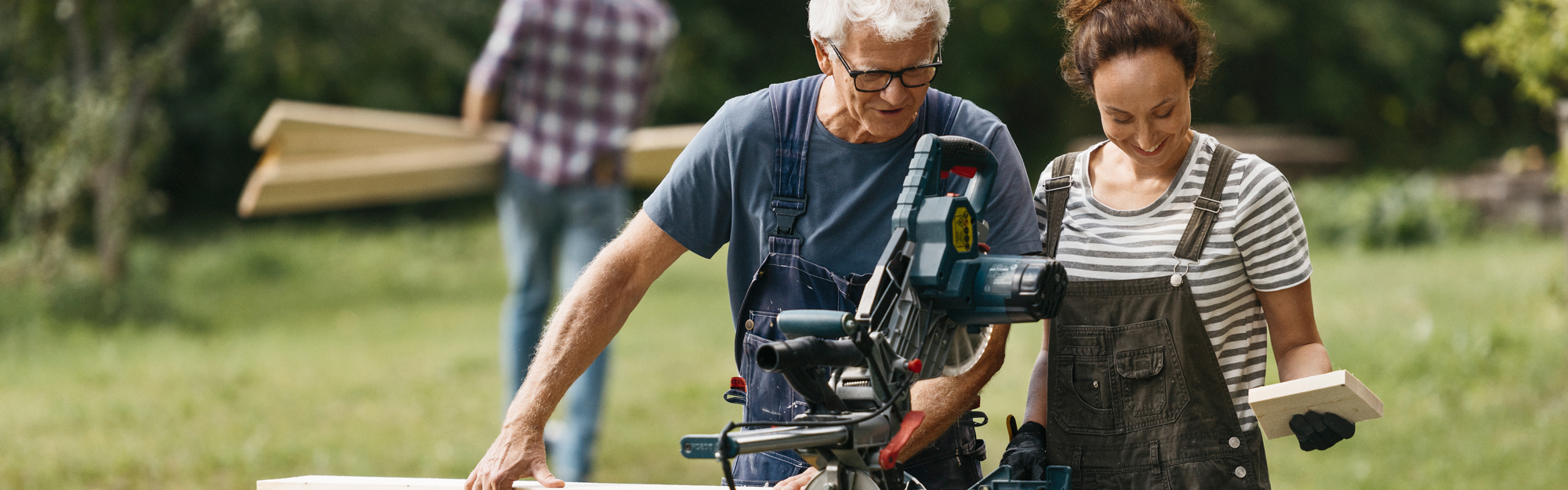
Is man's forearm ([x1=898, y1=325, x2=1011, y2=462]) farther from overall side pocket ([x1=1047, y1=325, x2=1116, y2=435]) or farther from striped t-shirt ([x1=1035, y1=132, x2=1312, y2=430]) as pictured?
striped t-shirt ([x1=1035, y1=132, x2=1312, y2=430])

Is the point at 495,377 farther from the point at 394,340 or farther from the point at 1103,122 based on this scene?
the point at 1103,122

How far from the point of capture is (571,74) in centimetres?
529

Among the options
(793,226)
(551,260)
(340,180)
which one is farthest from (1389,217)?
(793,226)

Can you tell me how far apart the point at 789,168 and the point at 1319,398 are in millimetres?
969

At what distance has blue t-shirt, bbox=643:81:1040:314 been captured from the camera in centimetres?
229

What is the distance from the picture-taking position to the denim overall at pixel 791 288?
7.68ft

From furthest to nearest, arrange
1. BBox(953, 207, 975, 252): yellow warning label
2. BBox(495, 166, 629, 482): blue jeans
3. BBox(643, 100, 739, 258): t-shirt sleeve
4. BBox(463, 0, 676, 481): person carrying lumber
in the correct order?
BBox(463, 0, 676, 481): person carrying lumber → BBox(495, 166, 629, 482): blue jeans → BBox(643, 100, 739, 258): t-shirt sleeve → BBox(953, 207, 975, 252): yellow warning label

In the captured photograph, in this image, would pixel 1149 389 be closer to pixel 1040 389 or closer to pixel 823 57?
pixel 1040 389

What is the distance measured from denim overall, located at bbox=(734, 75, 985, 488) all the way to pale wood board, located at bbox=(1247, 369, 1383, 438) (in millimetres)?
645

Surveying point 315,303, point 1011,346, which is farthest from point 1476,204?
point 315,303

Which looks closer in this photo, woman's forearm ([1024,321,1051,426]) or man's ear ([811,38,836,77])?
man's ear ([811,38,836,77])

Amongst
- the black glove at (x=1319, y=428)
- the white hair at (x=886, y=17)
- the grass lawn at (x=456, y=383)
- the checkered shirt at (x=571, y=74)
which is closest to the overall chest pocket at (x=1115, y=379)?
the black glove at (x=1319, y=428)

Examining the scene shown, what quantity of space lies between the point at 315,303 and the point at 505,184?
535cm

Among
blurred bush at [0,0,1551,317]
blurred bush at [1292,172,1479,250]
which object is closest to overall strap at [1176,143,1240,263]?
blurred bush at [0,0,1551,317]
